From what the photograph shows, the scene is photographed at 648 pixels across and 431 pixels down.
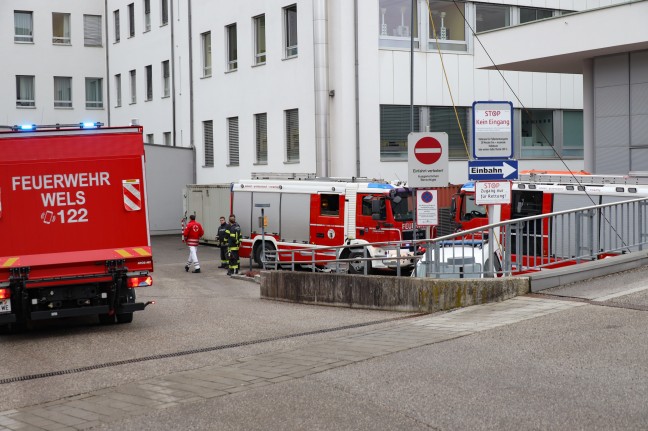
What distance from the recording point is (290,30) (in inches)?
1432

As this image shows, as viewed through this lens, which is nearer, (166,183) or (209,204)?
(209,204)

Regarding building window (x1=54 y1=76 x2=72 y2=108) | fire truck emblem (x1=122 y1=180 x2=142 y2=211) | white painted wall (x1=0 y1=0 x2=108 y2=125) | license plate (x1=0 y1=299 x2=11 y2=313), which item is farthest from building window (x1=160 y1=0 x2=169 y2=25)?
license plate (x1=0 y1=299 x2=11 y2=313)

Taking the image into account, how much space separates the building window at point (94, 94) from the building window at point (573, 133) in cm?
2791

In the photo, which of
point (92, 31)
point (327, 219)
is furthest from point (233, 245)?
point (92, 31)

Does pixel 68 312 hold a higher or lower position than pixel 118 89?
lower

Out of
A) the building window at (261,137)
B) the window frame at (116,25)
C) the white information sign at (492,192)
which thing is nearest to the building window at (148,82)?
the window frame at (116,25)

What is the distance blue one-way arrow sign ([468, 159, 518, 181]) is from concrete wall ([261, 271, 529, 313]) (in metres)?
1.44

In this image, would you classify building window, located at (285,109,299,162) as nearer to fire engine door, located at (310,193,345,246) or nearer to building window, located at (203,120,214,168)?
building window, located at (203,120,214,168)

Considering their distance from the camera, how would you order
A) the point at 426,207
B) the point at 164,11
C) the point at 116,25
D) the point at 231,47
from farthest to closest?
the point at 116,25
the point at 164,11
the point at 231,47
the point at 426,207

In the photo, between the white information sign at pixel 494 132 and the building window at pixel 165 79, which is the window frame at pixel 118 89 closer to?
the building window at pixel 165 79

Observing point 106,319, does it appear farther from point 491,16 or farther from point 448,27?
point 491,16

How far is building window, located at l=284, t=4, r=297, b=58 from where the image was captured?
36.1 m

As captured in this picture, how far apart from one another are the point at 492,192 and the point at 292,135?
23317 mm

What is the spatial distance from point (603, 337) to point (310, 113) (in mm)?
25724
